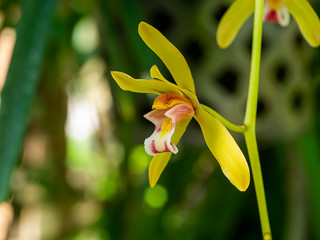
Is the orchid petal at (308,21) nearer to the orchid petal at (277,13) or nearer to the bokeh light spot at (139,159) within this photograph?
the orchid petal at (277,13)

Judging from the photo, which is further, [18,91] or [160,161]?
[18,91]

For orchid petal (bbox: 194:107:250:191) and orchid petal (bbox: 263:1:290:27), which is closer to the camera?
orchid petal (bbox: 194:107:250:191)

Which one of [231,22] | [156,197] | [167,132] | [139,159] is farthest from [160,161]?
[139,159]

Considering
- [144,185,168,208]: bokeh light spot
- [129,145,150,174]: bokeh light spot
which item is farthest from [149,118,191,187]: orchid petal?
A: [129,145,150,174]: bokeh light spot

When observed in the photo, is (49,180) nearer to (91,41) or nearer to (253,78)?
(91,41)

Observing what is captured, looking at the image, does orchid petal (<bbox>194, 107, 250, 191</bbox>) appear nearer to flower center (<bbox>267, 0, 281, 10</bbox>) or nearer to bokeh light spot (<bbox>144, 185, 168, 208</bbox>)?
flower center (<bbox>267, 0, 281, 10</bbox>)

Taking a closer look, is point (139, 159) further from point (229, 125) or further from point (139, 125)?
point (229, 125)
